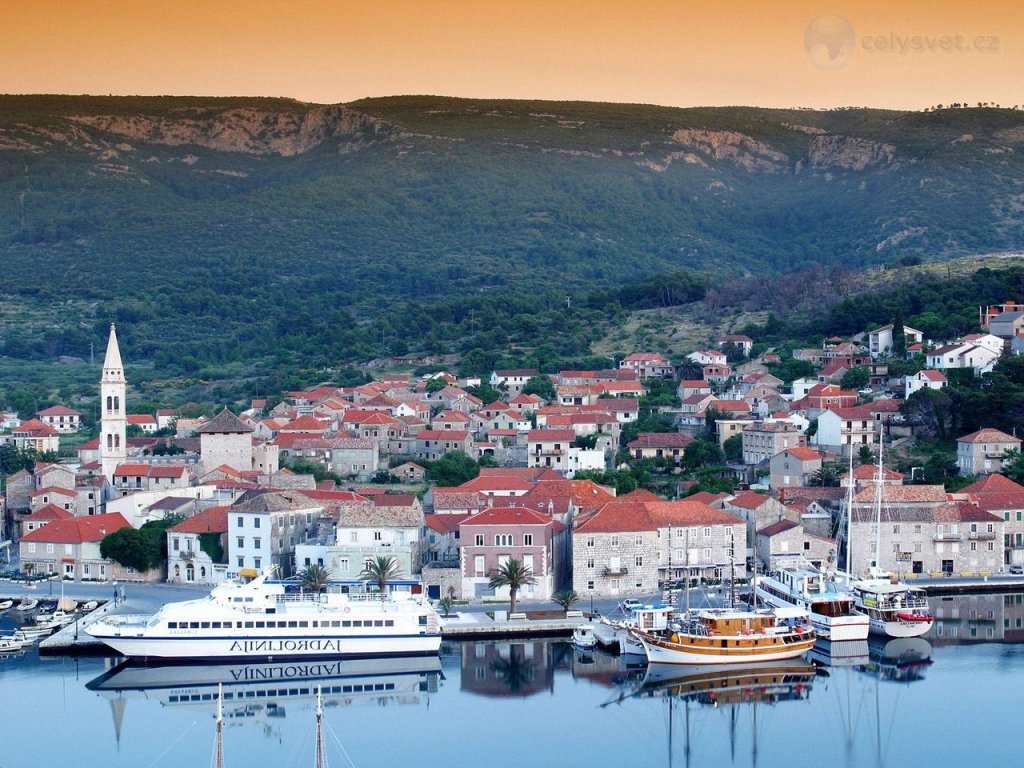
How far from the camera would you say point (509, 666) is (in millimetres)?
37625

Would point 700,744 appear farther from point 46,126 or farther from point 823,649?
point 46,126

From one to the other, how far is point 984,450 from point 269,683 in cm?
2763

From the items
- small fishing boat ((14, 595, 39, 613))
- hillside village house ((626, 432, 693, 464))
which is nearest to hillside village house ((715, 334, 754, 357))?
hillside village house ((626, 432, 693, 464))

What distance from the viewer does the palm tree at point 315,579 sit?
41.6 metres

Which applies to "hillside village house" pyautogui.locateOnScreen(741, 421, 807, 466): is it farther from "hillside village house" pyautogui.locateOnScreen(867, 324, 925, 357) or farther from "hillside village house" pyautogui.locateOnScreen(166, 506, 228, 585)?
"hillside village house" pyautogui.locateOnScreen(166, 506, 228, 585)

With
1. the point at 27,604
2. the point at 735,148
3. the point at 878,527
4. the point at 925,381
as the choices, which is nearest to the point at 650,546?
the point at 878,527

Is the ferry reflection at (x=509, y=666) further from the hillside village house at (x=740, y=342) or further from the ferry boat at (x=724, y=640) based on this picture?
the hillside village house at (x=740, y=342)

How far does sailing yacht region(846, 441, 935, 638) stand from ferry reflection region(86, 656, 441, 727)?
10827 millimetres

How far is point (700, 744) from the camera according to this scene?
32938 mm

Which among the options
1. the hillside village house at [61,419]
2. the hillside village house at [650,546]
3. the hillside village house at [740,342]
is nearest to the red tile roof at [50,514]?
the hillside village house at [650,546]

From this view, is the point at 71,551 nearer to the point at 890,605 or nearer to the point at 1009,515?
the point at 890,605

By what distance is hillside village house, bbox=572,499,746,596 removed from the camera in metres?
43.2

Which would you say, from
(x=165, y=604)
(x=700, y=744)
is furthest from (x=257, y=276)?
(x=700, y=744)

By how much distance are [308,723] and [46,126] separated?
543 ft
